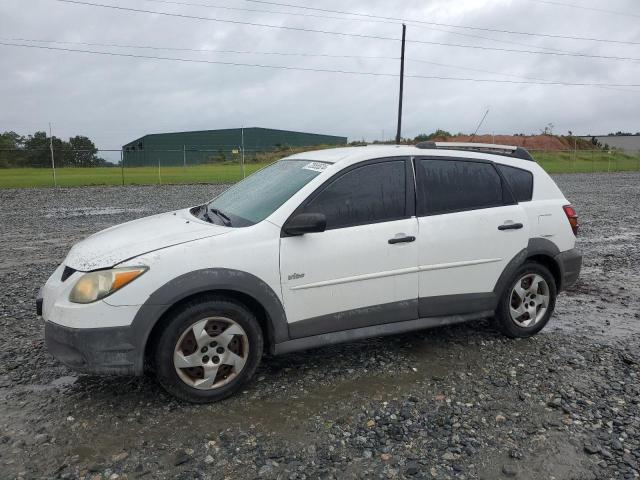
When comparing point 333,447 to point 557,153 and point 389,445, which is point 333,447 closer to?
point 389,445

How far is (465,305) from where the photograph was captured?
4.66m

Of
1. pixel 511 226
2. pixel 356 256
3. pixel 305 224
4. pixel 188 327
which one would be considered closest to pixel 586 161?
pixel 511 226

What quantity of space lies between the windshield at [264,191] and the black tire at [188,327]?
0.66 m

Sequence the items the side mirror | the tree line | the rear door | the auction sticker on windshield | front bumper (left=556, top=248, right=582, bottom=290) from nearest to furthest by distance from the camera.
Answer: the side mirror → the auction sticker on windshield → the rear door → front bumper (left=556, top=248, right=582, bottom=290) → the tree line

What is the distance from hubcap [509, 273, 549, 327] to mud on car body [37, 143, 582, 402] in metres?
0.01

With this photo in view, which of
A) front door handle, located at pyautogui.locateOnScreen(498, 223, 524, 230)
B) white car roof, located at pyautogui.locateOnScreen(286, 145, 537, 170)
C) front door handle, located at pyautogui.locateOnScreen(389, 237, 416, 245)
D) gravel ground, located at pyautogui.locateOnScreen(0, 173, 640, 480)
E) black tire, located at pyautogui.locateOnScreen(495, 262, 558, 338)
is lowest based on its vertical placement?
gravel ground, located at pyautogui.locateOnScreen(0, 173, 640, 480)

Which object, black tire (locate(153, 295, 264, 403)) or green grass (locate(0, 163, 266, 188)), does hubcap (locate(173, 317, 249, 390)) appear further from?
green grass (locate(0, 163, 266, 188))

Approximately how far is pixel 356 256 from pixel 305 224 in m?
0.50

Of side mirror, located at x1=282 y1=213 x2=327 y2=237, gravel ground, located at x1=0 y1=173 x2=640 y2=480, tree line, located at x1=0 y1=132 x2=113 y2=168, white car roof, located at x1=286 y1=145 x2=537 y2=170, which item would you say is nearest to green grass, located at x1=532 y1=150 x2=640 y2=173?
tree line, located at x1=0 y1=132 x2=113 y2=168

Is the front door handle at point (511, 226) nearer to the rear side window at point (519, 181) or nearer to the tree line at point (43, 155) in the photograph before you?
the rear side window at point (519, 181)

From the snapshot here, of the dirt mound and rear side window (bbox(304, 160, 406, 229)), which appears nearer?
rear side window (bbox(304, 160, 406, 229))

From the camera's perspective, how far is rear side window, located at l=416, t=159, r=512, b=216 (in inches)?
178

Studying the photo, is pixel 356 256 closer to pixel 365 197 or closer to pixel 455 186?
pixel 365 197

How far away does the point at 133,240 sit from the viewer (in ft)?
12.8
